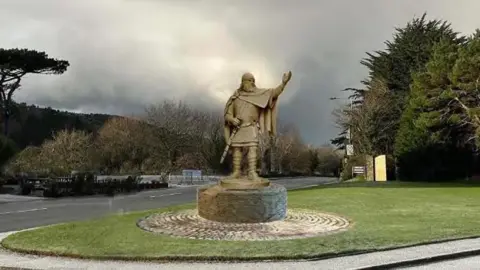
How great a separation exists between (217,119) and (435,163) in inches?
1136

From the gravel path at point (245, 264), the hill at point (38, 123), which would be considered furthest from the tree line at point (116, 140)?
the gravel path at point (245, 264)

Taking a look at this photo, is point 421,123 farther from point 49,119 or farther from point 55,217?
point 49,119

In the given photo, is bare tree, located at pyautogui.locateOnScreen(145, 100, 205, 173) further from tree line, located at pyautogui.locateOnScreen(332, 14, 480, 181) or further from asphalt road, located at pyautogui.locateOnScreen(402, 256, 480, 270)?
asphalt road, located at pyautogui.locateOnScreen(402, 256, 480, 270)

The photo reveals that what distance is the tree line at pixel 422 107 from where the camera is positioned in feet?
105

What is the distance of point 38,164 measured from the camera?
3984 cm

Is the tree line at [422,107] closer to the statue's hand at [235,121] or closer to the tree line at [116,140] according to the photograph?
the tree line at [116,140]

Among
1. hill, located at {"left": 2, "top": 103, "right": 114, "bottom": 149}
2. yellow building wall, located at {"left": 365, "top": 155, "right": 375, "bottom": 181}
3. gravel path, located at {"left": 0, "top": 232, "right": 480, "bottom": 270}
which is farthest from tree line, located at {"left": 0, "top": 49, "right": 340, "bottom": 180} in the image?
gravel path, located at {"left": 0, "top": 232, "right": 480, "bottom": 270}

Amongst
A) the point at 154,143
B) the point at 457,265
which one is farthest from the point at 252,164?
the point at 154,143

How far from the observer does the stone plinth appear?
1088 centimetres

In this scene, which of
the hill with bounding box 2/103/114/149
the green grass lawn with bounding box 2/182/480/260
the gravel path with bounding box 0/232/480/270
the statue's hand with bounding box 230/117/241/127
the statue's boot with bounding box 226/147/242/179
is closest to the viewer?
the gravel path with bounding box 0/232/480/270

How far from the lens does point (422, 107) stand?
34.6 meters

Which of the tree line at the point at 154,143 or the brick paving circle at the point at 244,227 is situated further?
the tree line at the point at 154,143

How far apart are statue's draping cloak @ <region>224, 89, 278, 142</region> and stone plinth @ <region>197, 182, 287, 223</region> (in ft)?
5.27

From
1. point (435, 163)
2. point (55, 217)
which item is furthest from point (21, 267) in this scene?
point (435, 163)
